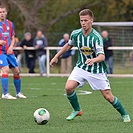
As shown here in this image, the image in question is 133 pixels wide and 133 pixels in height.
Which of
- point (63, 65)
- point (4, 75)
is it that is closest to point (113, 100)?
point (4, 75)

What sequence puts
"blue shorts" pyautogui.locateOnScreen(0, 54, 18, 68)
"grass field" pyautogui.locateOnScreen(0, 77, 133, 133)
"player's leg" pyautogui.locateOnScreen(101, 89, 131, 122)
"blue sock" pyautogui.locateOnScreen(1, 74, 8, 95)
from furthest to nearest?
"blue sock" pyautogui.locateOnScreen(1, 74, 8, 95)
"blue shorts" pyautogui.locateOnScreen(0, 54, 18, 68)
"player's leg" pyautogui.locateOnScreen(101, 89, 131, 122)
"grass field" pyautogui.locateOnScreen(0, 77, 133, 133)

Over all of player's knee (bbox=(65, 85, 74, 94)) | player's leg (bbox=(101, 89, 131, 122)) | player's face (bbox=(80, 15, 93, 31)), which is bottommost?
player's leg (bbox=(101, 89, 131, 122))

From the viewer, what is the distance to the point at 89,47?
9.34 metres

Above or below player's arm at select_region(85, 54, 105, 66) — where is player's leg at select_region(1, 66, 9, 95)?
below

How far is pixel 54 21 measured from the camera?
35.5 m

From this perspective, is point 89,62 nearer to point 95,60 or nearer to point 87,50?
point 95,60

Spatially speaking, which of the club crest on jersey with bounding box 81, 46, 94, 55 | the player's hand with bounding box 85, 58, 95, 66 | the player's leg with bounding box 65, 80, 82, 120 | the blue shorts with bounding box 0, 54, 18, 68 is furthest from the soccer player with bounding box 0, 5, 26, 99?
the player's hand with bounding box 85, 58, 95, 66

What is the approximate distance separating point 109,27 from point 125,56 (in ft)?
11.1

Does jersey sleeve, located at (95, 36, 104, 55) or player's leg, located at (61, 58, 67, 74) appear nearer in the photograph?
jersey sleeve, located at (95, 36, 104, 55)

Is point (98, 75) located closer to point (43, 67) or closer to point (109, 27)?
point (43, 67)

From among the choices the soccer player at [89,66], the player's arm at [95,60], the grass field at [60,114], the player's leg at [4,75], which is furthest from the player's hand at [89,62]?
the player's leg at [4,75]

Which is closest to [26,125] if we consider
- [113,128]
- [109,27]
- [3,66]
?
[113,128]

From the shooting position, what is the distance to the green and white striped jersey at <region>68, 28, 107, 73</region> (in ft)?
30.5

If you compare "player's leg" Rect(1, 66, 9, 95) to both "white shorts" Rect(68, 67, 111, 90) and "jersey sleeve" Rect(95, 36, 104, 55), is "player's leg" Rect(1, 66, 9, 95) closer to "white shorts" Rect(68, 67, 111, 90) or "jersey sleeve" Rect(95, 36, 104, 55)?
"white shorts" Rect(68, 67, 111, 90)
